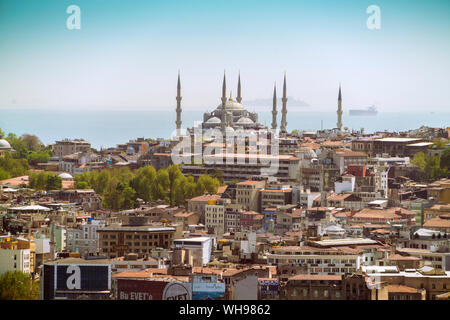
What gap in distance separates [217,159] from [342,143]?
6284 millimetres

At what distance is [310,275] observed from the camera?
19.6 meters

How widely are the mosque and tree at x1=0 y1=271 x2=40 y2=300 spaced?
29.3 metres

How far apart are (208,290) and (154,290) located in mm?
714

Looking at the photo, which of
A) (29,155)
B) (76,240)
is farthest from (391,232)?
(29,155)

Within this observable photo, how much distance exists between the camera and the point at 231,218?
1158 inches

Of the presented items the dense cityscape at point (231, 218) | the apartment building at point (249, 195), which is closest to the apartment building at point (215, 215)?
the dense cityscape at point (231, 218)

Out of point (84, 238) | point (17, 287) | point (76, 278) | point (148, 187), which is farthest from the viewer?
point (148, 187)

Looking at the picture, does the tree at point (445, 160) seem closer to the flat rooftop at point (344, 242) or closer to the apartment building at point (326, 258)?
the flat rooftop at point (344, 242)

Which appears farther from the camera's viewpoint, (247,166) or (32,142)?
(32,142)

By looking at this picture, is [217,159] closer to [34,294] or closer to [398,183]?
[398,183]

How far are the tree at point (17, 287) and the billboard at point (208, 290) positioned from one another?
232 centimetres

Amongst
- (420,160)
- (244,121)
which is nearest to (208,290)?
(420,160)

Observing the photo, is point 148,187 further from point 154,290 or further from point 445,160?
point 154,290

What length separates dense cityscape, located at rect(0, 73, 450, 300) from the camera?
744 inches
